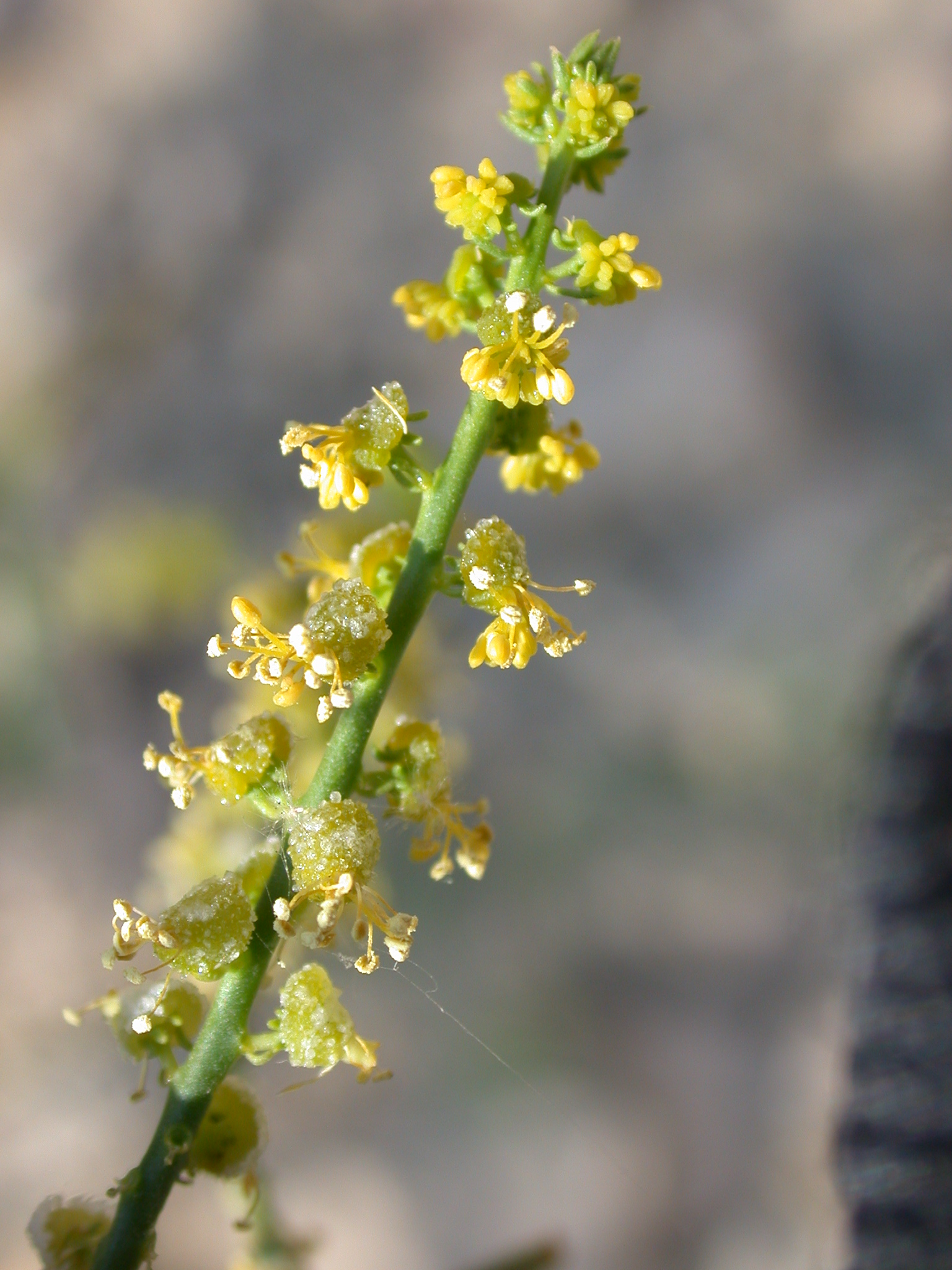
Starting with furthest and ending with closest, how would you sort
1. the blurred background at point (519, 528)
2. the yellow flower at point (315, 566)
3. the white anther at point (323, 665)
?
the blurred background at point (519, 528) < the yellow flower at point (315, 566) < the white anther at point (323, 665)

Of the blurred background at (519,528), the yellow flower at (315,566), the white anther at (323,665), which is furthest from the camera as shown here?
the blurred background at (519,528)

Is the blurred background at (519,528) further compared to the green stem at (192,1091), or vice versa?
the blurred background at (519,528)

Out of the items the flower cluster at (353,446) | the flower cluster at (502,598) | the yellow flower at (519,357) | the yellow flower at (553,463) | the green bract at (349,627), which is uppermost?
the yellow flower at (553,463)

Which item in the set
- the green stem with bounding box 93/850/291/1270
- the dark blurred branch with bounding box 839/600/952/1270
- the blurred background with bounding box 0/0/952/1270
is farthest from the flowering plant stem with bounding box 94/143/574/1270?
the blurred background with bounding box 0/0/952/1270

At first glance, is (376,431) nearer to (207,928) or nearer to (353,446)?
(353,446)

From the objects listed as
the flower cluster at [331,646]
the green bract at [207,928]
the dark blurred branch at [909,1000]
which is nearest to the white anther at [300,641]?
the flower cluster at [331,646]

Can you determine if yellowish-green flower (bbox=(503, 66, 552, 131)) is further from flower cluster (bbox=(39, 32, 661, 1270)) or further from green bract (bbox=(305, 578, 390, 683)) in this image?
green bract (bbox=(305, 578, 390, 683))

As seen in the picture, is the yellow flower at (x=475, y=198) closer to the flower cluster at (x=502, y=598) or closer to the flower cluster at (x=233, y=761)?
the flower cluster at (x=502, y=598)

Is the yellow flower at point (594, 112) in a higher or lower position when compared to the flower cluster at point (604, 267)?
higher

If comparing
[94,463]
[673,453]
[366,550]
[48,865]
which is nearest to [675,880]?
[673,453]
